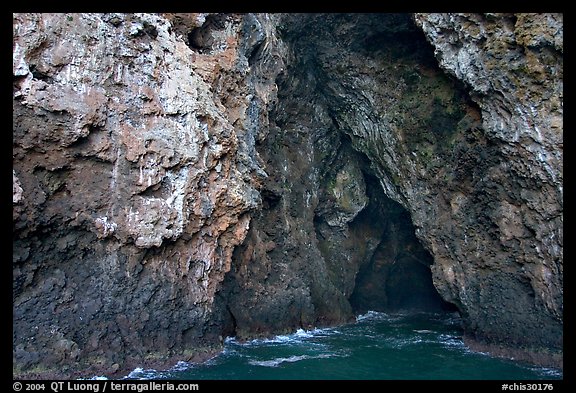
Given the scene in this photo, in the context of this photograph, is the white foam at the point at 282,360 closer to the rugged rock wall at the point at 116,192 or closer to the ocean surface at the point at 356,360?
the ocean surface at the point at 356,360

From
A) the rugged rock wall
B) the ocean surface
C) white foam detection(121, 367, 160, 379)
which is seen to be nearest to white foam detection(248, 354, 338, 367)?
the ocean surface

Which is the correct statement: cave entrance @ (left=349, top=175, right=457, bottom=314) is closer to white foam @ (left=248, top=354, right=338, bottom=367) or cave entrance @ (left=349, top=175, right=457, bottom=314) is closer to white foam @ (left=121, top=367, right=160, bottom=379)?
white foam @ (left=248, top=354, right=338, bottom=367)

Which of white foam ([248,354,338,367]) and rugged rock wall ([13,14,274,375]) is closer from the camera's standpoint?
rugged rock wall ([13,14,274,375])

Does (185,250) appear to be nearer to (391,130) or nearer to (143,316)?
(143,316)

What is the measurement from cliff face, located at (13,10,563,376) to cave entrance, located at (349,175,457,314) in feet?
12.5

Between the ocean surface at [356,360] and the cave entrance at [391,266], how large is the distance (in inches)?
236

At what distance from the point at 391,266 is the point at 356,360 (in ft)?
44.2

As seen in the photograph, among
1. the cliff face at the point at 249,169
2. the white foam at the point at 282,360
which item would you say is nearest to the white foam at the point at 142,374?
the cliff face at the point at 249,169

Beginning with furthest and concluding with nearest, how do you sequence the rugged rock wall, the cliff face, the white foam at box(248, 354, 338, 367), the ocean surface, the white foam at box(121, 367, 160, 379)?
1. the white foam at box(248, 354, 338, 367)
2. the ocean surface
3. the cliff face
4. the white foam at box(121, 367, 160, 379)
5. the rugged rock wall

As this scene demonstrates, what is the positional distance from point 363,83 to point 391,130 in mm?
2963

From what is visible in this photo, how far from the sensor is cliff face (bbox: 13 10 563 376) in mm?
17625
